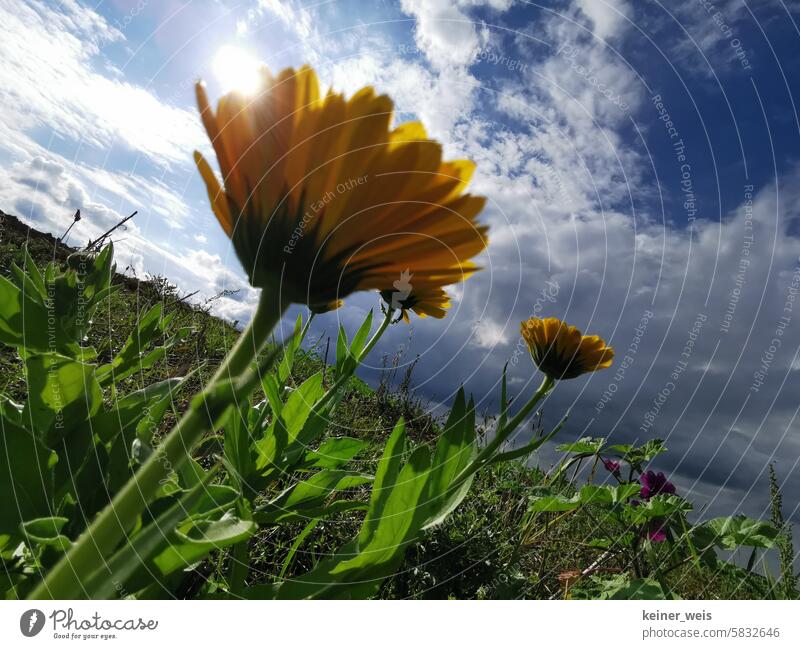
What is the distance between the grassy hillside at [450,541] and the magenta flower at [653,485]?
5.6 inches

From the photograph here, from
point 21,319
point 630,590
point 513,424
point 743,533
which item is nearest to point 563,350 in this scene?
point 513,424

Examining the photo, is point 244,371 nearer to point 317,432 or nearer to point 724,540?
point 317,432

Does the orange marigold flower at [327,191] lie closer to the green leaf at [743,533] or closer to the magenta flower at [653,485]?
the green leaf at [743,533]

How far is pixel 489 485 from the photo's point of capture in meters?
1.45

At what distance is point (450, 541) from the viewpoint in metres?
0.93

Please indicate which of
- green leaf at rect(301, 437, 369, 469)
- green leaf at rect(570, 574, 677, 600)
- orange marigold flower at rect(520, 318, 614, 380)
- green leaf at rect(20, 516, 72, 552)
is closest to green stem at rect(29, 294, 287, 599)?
green leaf at rect(20, 516, 72, 552)

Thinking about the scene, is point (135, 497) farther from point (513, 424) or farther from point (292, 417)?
point (513, 424)

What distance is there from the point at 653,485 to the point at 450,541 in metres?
0.60

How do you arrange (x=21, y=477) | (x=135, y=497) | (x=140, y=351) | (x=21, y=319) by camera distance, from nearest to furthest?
1. (x=135, y=497)
2. (x=21, y=477)
3. (x=21, y=319)
4. (x=140, y=351)

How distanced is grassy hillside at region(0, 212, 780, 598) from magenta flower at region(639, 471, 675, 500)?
14 cm

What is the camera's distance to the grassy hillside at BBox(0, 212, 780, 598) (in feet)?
2.59

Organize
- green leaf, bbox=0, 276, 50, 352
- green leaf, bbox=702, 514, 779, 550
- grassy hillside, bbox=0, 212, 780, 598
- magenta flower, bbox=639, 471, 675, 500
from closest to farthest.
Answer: green leaf, bbox=0, 276, 50, 352 → grassy hillside, bbox=0, 212, 780, 598 → green leaf, bbox=702, 514, 779, 550 → magenta flower, bbox=639, 471, 675, 500

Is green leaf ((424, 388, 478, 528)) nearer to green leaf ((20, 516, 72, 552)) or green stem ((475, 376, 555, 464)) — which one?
green stem ((475, 376, 555, 464))
